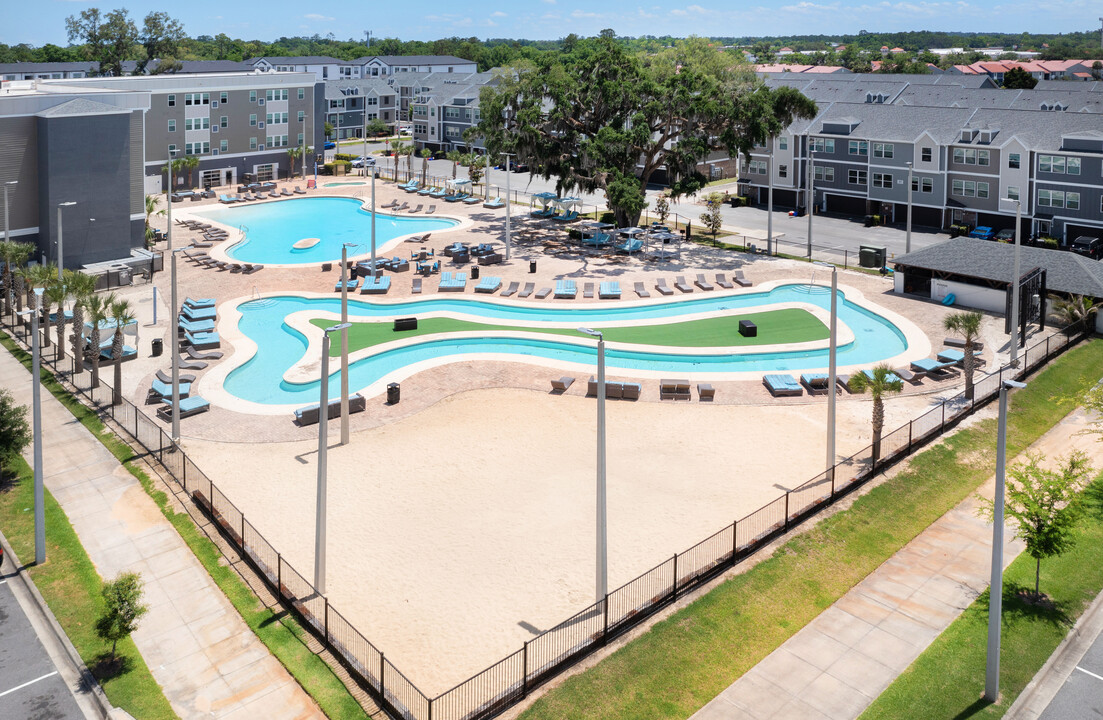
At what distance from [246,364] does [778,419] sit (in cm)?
2620

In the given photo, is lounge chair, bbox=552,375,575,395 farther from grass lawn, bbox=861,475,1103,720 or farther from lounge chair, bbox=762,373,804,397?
grass lawn, bbox=861,475,1103,720

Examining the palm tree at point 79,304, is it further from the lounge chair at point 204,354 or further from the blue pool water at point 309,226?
the blue pool water at point 309,226

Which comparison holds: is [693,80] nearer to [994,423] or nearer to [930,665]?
[994,423]

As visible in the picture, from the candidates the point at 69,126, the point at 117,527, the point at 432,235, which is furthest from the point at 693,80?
the point at 117,527

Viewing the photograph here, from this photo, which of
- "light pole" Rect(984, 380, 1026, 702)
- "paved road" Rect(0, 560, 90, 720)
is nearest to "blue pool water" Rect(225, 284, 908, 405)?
"paved road" Rect(0, 560, 90, 720)

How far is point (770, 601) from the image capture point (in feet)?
87.6

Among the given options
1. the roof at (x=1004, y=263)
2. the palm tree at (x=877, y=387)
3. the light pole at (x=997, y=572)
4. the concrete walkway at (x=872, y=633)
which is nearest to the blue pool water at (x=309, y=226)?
the roof at (x=1004, y=263)

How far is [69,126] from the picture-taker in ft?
196

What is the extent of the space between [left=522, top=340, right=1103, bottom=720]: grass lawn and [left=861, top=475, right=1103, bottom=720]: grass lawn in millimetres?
3344

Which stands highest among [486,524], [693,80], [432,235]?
[693,80]

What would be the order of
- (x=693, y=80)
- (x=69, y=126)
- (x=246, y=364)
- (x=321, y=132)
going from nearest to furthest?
(x=246, y=364), (x=69, y=126), (x=693, y=80), (x=321, y=132)

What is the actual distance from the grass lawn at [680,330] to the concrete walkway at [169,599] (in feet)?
53.9

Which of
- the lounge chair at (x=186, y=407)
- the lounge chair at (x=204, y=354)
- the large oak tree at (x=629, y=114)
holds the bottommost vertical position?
the lounge chair at (x=186, y=407)

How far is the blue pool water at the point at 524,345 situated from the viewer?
4500cm
